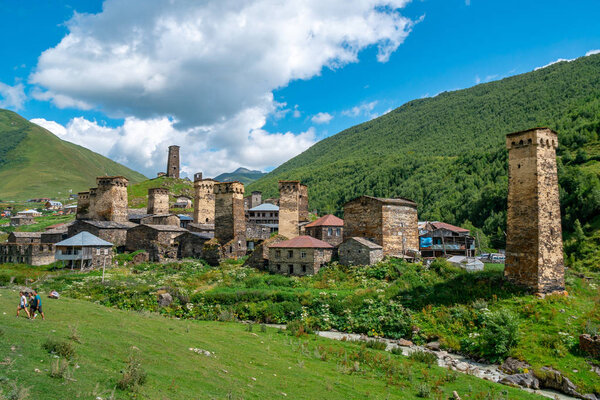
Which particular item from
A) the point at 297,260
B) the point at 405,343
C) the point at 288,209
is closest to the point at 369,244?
the point at 297,260

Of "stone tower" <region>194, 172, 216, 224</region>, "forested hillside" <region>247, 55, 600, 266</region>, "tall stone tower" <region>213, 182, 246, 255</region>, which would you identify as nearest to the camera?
"tall stone tower" <region>213, 182, 246, 255</region>

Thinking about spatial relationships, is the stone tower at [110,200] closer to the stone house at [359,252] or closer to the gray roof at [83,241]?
the gray roof at [83,241]

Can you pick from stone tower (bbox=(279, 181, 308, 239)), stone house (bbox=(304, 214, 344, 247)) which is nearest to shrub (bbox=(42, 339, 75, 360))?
stone house (bbox=(304, 214, 344, 247))

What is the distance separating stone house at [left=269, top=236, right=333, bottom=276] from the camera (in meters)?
34.8

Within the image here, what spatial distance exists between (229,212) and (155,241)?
30.7ft

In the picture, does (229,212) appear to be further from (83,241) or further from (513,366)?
(513,366)

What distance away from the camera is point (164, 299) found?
27.6m

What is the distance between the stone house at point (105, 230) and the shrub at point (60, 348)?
37.7 m

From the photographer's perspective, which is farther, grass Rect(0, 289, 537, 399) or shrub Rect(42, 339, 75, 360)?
shrub Rect(42, 339, 75, 360)

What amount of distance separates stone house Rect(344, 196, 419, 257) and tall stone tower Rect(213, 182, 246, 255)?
37.5ft

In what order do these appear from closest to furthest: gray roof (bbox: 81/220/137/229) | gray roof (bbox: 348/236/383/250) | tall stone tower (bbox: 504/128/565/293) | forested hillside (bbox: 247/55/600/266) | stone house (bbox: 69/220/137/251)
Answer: tall stone tower (bbox: 504/128/565/293) < gray roof (bbox: 348/236/383/250) < stone house (bbox: 69/220/137/251) < gray roof (bbox: 81/220/137/229) < forested hillside (bbox: 247/55/600/266)

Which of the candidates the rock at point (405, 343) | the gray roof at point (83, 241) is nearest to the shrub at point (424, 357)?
the rock at point (405, 343)

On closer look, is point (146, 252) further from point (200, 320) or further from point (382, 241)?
point (382, 241)

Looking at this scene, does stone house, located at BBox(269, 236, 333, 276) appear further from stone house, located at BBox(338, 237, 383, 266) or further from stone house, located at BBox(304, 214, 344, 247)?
stone house, located at BBox(304, 214, 344, 247)
